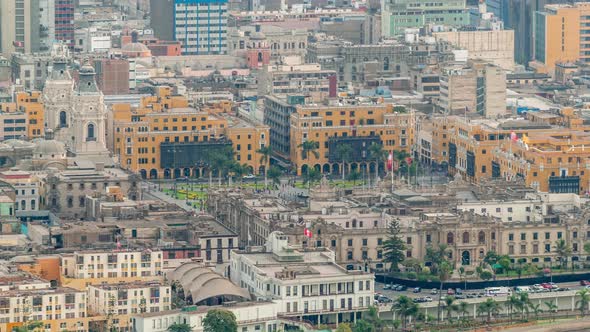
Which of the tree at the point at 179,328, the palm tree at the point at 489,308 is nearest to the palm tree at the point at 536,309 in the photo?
the palm tree at the point at 489,308

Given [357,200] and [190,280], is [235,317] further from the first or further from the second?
[357,200]

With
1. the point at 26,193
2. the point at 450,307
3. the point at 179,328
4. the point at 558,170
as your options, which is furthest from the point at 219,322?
the point at 558,170

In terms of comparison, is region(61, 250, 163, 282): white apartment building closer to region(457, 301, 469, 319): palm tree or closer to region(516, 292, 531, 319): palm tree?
region(457, 301, 469, 319): palm tree

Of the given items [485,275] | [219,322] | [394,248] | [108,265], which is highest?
[108,265]

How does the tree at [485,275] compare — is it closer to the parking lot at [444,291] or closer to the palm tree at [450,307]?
the parking lot at [444,291]

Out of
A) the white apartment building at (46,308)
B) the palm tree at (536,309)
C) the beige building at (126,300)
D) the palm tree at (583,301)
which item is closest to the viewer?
the white apartment building at (46,308)

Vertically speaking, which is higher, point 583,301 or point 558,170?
point 558,170

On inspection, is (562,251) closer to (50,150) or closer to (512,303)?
(512,303)
